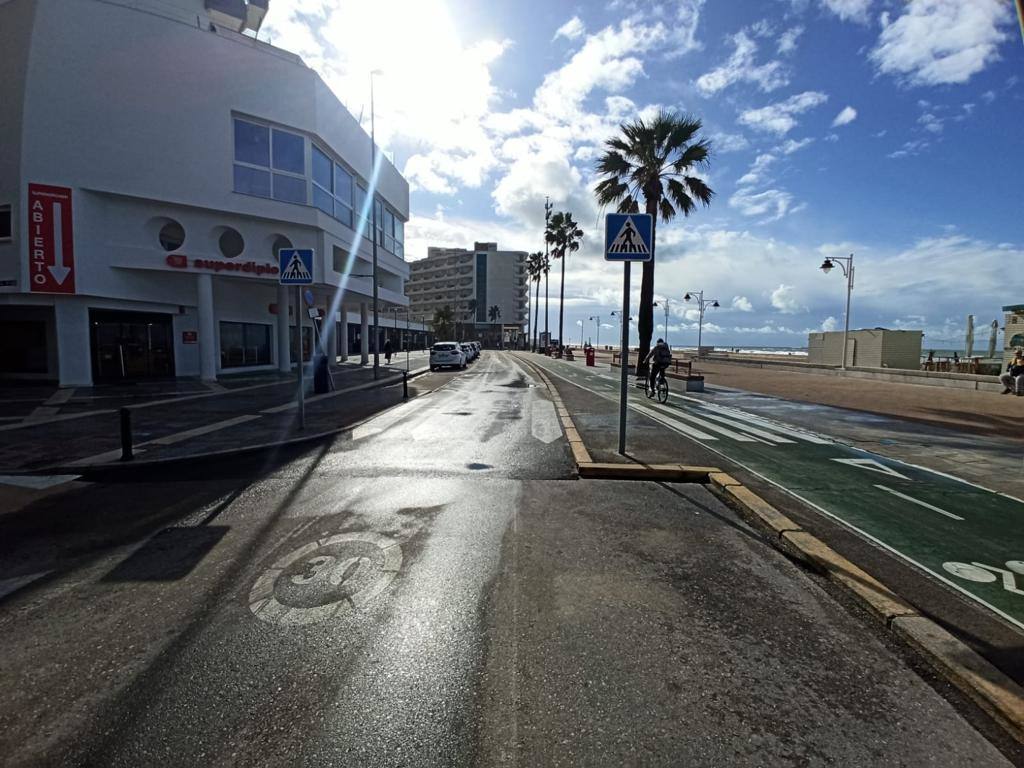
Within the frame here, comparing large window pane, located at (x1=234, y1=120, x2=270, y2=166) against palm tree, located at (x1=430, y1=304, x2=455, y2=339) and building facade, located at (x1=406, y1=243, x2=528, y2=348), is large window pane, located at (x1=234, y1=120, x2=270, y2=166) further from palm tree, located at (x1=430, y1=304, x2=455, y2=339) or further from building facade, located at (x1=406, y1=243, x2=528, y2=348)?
building facade, located at (x1=406, y1=243, x2=528, y2=348)

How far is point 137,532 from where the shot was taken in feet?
15.5

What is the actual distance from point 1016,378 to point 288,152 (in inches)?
1158

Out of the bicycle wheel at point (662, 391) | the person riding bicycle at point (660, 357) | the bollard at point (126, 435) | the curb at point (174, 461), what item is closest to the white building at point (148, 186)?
the bollard at point (126, 435)

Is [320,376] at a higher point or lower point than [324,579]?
higher

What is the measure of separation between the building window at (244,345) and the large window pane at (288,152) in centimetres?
799

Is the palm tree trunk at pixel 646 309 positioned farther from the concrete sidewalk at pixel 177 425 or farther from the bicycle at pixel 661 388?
the concrete sidewalk at pixel 177 425

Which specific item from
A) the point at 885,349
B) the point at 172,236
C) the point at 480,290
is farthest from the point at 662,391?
the point at 480,290

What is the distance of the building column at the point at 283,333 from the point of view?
74.0ft

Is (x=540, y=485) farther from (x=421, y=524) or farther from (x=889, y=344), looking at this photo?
(x=889, y=344)

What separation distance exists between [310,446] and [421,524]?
15.2 ft

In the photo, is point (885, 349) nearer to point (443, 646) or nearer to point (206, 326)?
point (443, 646)

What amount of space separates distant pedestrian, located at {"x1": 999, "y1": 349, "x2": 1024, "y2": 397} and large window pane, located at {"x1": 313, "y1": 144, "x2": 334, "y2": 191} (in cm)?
2865

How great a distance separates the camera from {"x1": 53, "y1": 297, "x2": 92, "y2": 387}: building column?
17.1 metres

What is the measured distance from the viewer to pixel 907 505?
5395mm
